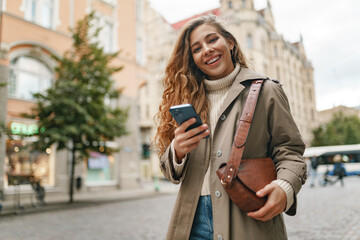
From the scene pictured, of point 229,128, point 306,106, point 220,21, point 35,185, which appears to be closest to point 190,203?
point 229,128

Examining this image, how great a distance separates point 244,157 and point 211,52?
0.63 metres

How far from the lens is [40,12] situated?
16891 mm

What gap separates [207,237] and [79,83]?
11.9m

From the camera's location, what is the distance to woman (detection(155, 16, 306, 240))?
4.52ft

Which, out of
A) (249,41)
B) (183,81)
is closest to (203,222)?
(183,81)

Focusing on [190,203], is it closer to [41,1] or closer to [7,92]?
[7,92]

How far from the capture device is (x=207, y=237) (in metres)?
1.57

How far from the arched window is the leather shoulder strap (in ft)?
52.0

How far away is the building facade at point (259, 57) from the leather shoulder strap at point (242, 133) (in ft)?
110

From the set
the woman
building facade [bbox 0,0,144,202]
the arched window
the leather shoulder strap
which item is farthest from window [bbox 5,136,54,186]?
the leather shoulder strap

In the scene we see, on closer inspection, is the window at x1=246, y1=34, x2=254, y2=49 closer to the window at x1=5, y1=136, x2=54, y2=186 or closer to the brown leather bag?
the window at x1=5, y1=136, x2=54, y2=186

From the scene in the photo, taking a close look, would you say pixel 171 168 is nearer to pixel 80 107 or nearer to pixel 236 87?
pixel 236 87

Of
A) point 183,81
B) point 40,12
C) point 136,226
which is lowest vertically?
point 136,226

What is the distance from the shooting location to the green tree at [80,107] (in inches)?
482
